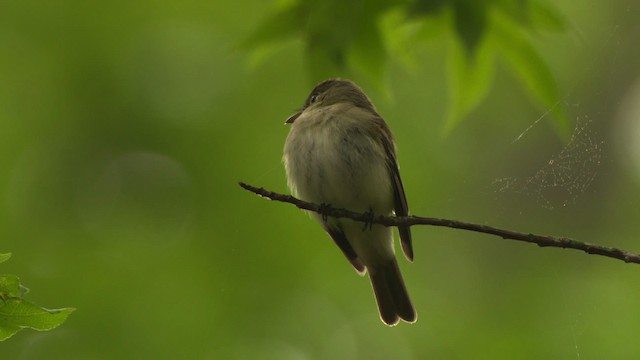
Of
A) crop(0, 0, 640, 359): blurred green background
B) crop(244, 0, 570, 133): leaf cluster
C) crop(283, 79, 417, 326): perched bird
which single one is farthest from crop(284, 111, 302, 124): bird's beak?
crop(244, 0, 570, 133): leaf cluster

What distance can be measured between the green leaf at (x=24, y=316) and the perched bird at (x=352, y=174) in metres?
2.15

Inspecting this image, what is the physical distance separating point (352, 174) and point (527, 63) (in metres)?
1.48

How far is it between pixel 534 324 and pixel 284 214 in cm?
177

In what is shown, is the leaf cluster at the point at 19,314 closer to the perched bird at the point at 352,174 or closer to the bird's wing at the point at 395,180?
the perched bird at the point at 352,174

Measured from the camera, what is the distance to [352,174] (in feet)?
14.4

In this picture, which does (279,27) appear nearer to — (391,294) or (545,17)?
(545,17)

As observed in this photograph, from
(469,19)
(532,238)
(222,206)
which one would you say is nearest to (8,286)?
(532,238)

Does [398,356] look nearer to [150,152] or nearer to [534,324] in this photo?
[534,324]

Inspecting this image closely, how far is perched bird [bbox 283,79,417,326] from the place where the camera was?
4391 millimetres

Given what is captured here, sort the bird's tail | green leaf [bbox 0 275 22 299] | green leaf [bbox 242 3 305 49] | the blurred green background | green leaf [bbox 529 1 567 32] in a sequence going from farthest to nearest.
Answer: the blurred green background < the bird's tail < green leaf [bbox 242 3 305 49] < green leaf [bbox 529 1 567 32] < green leaf [bbox 0 275 22 299]

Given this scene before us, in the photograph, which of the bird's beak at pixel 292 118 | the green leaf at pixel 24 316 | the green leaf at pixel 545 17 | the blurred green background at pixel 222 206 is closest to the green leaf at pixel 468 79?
the green leaf at pixel 545 17

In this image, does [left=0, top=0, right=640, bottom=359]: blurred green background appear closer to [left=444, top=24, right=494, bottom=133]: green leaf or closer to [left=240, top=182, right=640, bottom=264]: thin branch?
[left=444, top=24, right=494, bottom=133]: green leaf

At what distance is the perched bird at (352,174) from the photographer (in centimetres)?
439

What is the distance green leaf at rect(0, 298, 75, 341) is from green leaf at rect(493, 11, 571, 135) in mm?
1756
